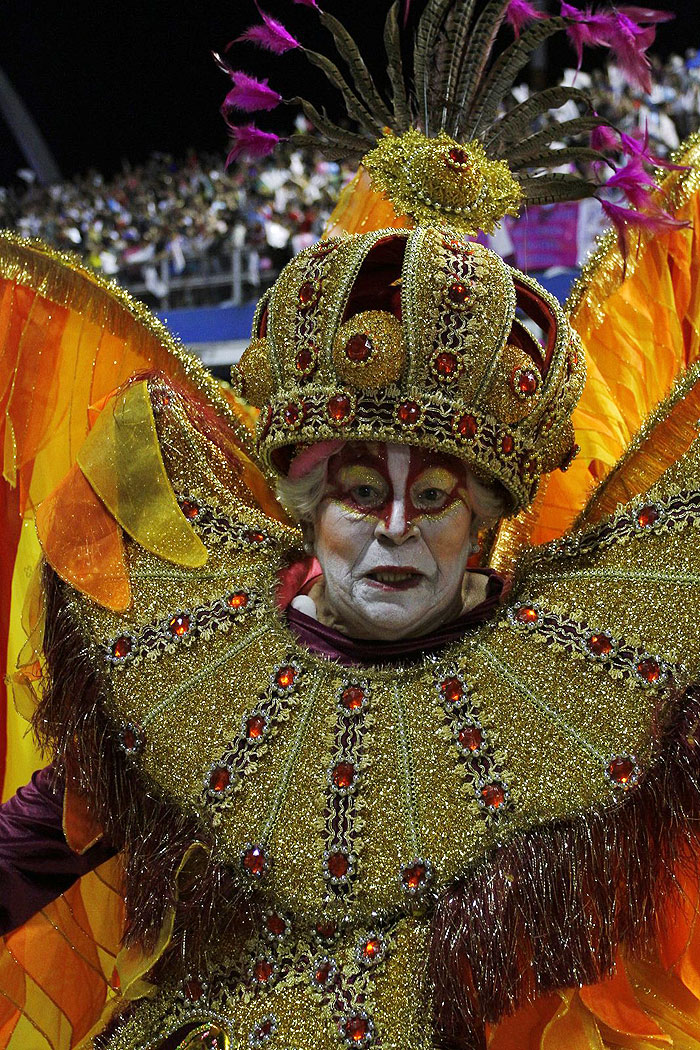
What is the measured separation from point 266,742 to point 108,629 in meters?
0.27

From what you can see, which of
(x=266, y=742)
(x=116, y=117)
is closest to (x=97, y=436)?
(x=266, y=742)

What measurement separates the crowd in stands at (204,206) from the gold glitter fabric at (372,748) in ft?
12.1

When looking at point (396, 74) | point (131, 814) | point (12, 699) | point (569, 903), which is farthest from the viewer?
point (12, 699)

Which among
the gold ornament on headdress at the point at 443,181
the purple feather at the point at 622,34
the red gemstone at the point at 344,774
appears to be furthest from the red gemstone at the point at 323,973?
the purple feather at the point at 622,34

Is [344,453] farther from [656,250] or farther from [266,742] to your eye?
[656,250]

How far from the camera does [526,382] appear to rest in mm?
1576

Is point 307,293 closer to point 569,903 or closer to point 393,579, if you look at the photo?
point 393,579

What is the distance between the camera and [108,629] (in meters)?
1.69

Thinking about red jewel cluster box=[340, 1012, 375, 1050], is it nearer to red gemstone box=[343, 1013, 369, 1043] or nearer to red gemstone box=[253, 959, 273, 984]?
red gemstone box=[343, 1013, 369, 1043]

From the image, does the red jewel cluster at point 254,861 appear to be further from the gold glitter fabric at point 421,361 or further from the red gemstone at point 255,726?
the gold glitter fabric at point 421,361

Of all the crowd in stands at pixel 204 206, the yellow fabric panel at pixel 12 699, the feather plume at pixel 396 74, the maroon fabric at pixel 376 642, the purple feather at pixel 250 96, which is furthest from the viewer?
the crowd in stands at pixel 204 206

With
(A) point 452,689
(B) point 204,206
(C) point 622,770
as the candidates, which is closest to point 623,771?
(C) point 622,770

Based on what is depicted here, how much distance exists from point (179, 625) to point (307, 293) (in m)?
0.46

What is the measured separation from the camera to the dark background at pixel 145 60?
4.28 meters
